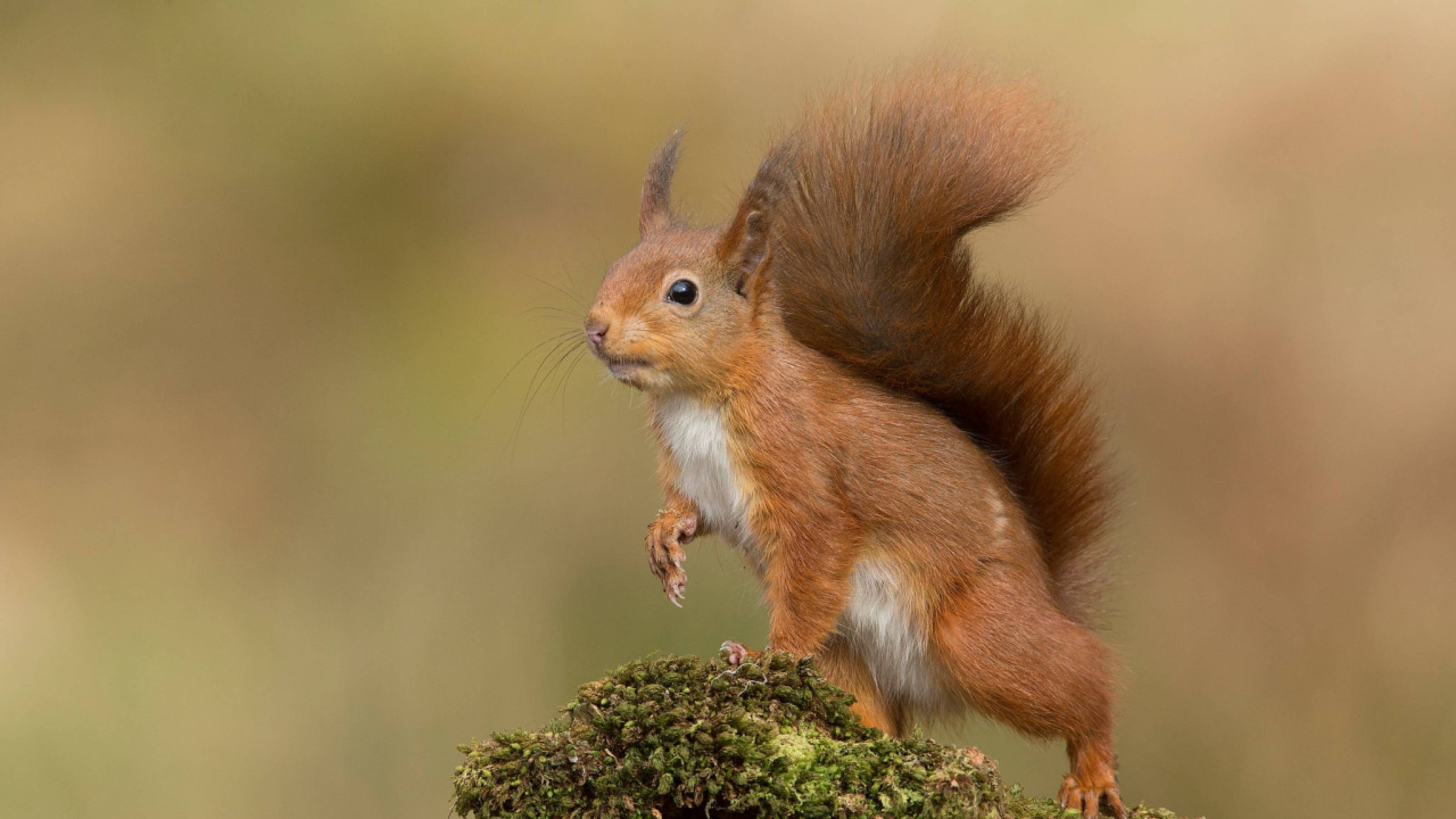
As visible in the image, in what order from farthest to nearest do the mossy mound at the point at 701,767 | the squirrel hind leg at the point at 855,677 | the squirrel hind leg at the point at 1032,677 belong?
the squirrel hind leg at the point at 855,677, the squirrel hind leg at the point at 1032,677, the mossy mound at the point at 701,767

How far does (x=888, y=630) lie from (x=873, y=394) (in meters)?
0.38

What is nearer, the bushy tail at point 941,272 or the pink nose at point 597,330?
the pink nose at point 597,330

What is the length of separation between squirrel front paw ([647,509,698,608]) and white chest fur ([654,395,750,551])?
4 cm

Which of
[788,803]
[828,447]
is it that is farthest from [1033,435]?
[788,803]

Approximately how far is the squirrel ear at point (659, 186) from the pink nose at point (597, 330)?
35cm

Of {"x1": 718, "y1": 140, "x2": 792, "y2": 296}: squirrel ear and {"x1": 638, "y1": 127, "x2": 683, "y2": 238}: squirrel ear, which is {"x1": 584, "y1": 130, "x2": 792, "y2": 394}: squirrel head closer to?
{"x1": 718, "y1": 140, "x2": 792, "y2": 296}: squirrel ear

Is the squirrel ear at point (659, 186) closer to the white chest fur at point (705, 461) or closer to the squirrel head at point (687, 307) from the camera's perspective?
the squirrel head at point (687, 307)

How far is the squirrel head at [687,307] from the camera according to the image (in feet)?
6.23

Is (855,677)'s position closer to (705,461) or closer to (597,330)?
(705,461)

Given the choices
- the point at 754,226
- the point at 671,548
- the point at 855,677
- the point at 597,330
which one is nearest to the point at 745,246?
the point at 754,226

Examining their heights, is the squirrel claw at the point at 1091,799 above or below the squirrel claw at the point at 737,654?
below

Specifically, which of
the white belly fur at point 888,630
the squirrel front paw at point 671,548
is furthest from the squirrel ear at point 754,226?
the white belly fur at point 888,630

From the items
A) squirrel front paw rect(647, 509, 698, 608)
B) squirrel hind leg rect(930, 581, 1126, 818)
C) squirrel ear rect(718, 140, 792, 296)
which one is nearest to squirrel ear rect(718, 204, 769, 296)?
squirrel ear rect(718, 140, 792, 296)

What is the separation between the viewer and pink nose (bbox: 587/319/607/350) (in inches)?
73.9
